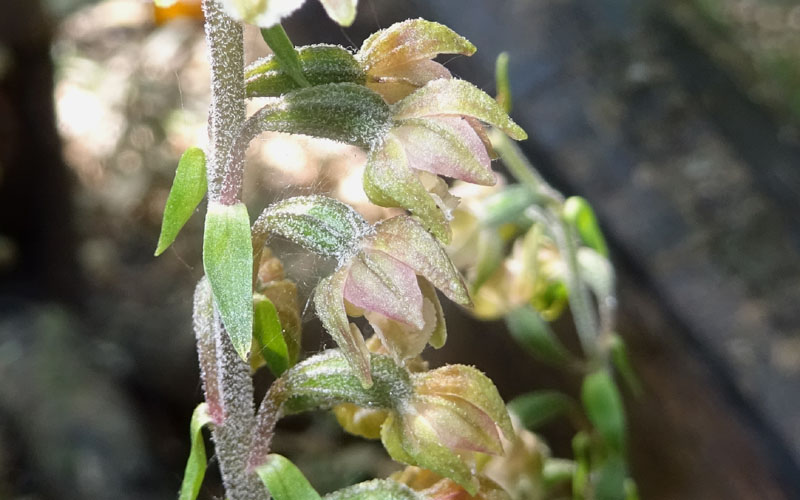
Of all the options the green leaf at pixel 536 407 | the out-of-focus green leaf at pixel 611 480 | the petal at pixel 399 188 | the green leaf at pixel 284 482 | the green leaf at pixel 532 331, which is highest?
the petal at pixel 399 188

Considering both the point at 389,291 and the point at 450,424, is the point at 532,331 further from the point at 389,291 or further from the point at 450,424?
the point at 389,291

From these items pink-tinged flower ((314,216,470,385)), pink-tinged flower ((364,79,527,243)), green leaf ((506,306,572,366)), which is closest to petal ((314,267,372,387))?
pink-tinged flower ((314,216,470,385))

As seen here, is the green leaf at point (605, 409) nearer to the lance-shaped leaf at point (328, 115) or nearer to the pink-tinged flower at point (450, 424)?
the pink-tinged flower at point (450, 424)

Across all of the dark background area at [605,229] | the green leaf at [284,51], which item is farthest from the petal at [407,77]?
the dark background area at [605,229]

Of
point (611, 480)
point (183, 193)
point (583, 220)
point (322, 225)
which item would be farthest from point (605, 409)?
point (183, 193)

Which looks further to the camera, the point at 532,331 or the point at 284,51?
the point at 532,331

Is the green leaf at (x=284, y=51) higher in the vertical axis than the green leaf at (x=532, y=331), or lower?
higher

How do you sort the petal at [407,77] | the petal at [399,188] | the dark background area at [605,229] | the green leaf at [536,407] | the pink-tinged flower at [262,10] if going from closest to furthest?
the pink-tinged flower at [262,10], the petal at [399,188], the petal at [407,77], the green leaf at [536,407], the dark background area at [605,229]
